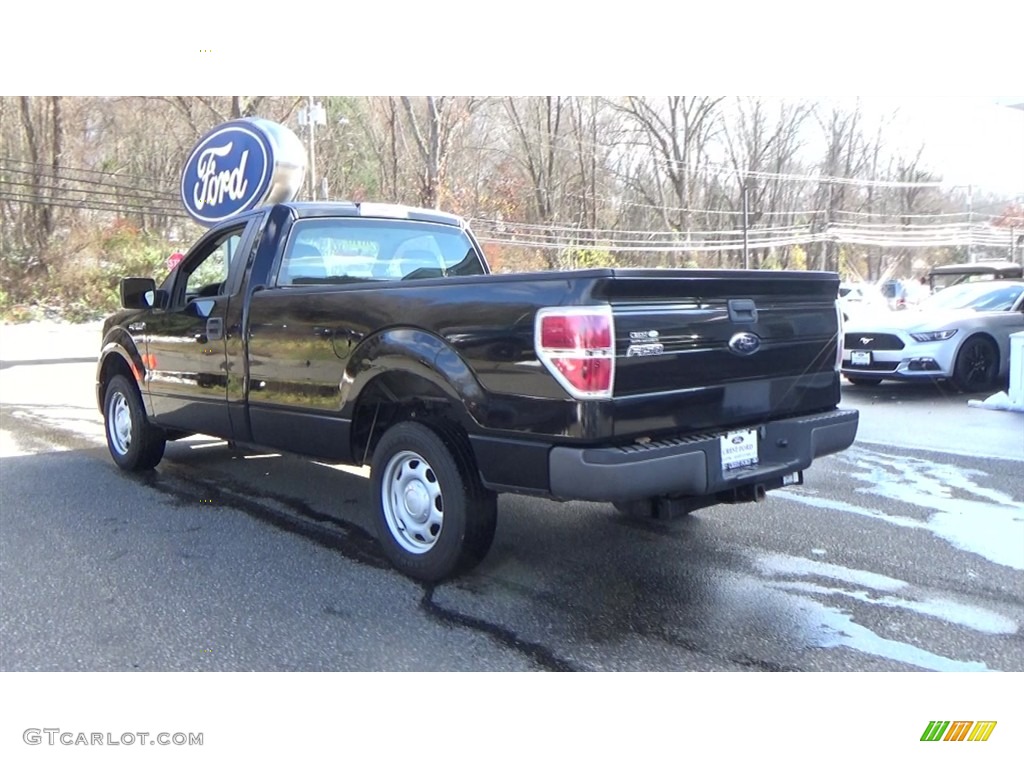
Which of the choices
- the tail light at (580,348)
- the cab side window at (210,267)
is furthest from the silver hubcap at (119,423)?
the tail light at (580,348)

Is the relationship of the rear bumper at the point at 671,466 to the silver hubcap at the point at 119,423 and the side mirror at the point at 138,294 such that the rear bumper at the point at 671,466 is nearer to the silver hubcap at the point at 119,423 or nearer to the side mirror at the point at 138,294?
the side mirror at the point at 138,294

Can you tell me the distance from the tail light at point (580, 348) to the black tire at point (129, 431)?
3.93 m

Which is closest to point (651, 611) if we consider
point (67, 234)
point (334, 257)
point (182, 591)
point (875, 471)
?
point (182, 591)

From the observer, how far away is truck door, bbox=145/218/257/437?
501 cm

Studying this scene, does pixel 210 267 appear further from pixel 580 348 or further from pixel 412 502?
pixel 580 348

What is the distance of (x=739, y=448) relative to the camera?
362 centimetres

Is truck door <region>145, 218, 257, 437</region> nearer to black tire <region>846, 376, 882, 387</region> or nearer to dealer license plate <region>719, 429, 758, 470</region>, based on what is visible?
dealer license plate <region>719, 429, 758, 470</region>

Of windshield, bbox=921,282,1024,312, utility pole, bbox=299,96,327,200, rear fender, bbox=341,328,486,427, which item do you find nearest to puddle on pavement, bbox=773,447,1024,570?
rear fender, bbox=341,328,486,427

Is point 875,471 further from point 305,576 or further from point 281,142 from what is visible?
point 281,142

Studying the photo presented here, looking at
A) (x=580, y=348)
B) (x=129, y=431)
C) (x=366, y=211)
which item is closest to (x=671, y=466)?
(x=580, y=348)

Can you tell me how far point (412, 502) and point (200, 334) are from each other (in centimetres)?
210

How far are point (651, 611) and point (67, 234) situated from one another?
20221mm

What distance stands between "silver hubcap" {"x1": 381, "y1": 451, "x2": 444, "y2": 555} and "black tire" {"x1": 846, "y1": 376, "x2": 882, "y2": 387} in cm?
779

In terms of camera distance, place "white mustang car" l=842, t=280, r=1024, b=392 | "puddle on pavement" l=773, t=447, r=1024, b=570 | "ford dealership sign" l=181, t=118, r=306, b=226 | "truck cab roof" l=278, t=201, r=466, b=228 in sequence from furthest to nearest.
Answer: "ford dealership sign" l=181, t=118, r=306, b=226
"white mustang car" l=842, t=280, r=1024, b=392
"truck cab roof" l=278, t=201, r=466, b=228
"puddle on pavement" l=773, t=447, r=1024, b=570
